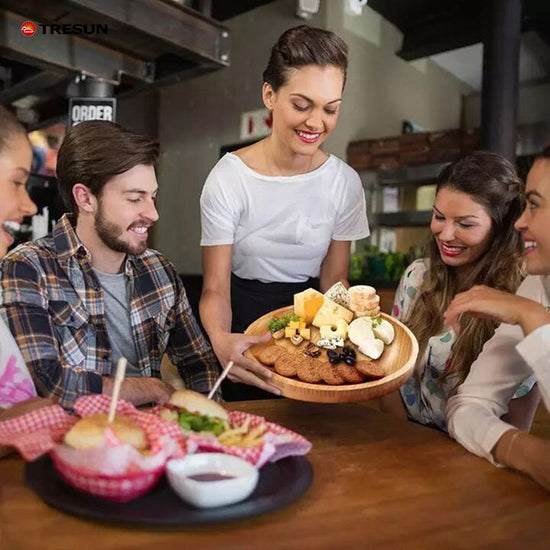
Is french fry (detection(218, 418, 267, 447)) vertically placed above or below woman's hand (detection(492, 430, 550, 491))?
above

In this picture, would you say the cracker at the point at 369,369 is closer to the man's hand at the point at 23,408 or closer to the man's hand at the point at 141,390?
the man's hand at the point at 141,390

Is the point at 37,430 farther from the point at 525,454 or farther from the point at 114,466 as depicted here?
the point at 525,454

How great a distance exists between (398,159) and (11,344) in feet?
16.2

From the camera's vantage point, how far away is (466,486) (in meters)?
1.12

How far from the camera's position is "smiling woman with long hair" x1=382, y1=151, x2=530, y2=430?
1833 mm

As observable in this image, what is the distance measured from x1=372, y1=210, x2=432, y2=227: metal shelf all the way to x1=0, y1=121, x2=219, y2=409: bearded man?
13.4 feet

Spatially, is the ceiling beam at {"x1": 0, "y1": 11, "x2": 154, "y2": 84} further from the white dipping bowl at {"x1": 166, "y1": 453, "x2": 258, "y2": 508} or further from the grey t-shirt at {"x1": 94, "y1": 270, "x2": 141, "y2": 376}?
the white dipping bowl at {"x1": 166, "y1": 453, "x2": 258, "y2": 508}

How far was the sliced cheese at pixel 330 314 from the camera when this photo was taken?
1.71m

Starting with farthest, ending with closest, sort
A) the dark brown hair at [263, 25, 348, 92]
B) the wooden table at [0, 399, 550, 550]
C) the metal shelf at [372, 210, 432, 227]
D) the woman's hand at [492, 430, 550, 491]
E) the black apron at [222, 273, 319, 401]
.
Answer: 1. the metal shelf at [372, 210, 432, 227]
2. the black apron at [222, 273, 319, 401]
3. the dark brown hair at [263, 25, 348, 92]
4. the woman's hand at [492, 430, 550, 491]
5. the wooden table at [0, 399, 550, 550]

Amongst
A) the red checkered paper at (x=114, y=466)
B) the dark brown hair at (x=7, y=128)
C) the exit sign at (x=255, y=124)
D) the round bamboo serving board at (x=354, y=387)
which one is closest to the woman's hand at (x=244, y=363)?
the round bamboo serving board at (x=354, y=387)

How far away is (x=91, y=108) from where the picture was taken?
3814mm

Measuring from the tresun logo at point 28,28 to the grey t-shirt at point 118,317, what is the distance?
83.3 inches

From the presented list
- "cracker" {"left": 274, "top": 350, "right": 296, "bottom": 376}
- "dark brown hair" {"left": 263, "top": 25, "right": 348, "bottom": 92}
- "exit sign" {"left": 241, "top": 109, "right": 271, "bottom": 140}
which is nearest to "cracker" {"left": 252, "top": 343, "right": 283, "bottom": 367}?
"cracker" {"left": 274, "top": 350, "right": 296, "bottom": 376}

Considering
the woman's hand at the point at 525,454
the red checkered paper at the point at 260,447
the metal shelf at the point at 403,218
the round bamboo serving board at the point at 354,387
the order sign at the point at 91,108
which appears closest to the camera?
the red checkered paper at the point at 260,447
